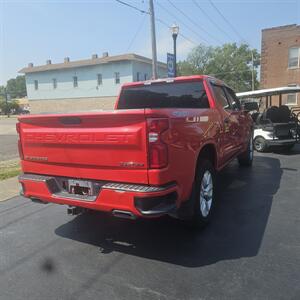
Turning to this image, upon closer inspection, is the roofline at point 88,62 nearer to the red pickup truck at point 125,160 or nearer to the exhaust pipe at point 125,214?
the red pickup truck at point 125,160

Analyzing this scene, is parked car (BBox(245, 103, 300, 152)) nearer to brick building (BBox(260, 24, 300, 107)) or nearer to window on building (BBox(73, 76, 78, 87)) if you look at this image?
brick building (BBox(260, 24, 300, 107))

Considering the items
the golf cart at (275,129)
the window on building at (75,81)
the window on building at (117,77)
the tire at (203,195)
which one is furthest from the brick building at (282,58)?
the window on building at (75,81)

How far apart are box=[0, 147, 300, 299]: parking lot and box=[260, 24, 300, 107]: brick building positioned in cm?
2357

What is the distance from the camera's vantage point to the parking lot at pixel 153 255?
116 inches

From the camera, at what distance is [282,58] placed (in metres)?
27.0

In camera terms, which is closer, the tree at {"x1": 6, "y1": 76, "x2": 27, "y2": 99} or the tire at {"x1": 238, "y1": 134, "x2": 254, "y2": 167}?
the tire at {"x1": 238, "y1": 134, "x2": 254, "y2": 167}

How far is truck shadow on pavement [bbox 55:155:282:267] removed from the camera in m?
3.56

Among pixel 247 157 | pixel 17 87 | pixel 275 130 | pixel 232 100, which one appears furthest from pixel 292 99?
pixel 17 87

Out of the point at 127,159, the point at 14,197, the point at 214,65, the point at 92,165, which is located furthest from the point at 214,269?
the point at 214,65

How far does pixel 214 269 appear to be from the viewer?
3240mm

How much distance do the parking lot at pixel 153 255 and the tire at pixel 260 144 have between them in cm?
503

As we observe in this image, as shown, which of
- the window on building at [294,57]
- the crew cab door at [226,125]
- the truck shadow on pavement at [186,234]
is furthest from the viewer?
the window on building at [294,57]

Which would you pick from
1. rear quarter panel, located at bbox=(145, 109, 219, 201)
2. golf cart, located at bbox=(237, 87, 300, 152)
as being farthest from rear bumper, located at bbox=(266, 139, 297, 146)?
rear quarter panel, located at bbox=(145, 109, 219, 201)

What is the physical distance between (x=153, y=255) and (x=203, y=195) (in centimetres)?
111
